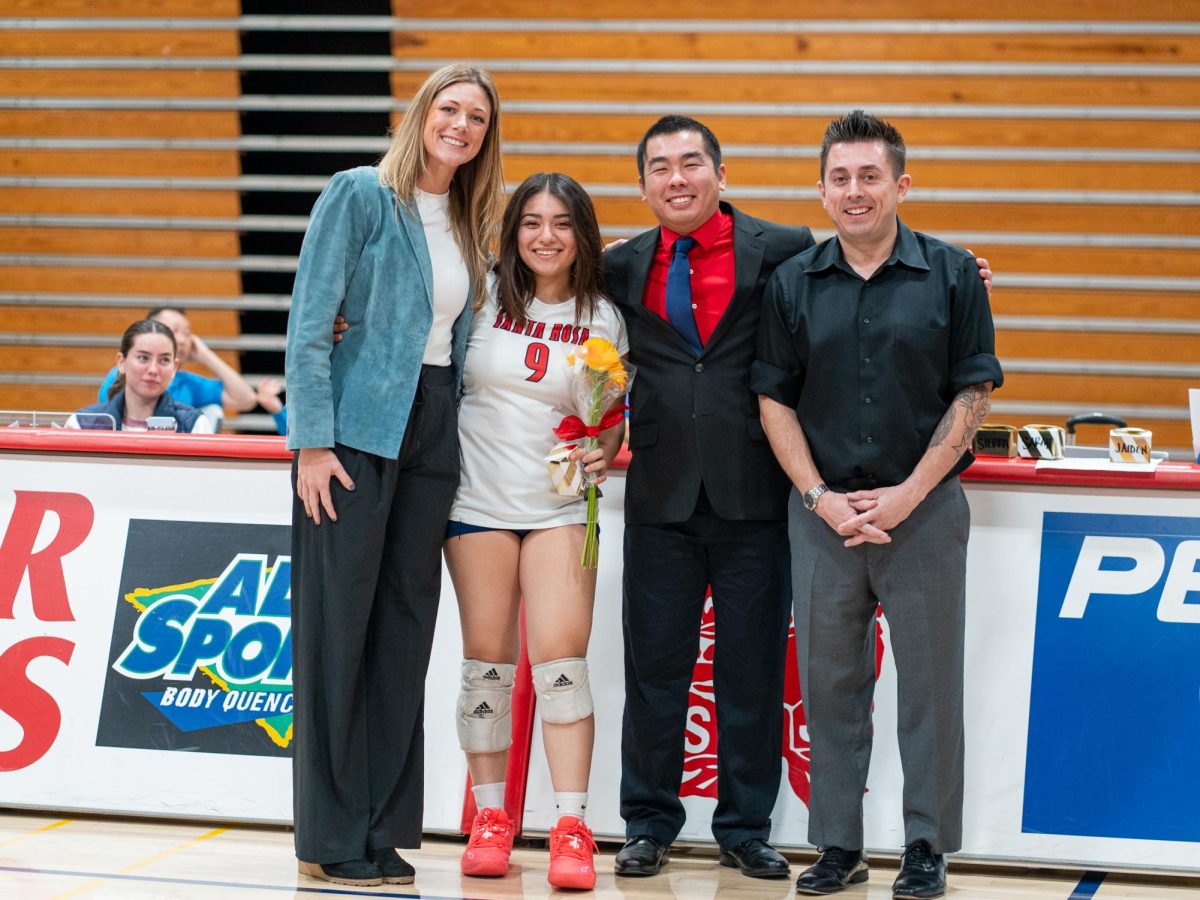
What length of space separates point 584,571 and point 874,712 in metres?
0.90

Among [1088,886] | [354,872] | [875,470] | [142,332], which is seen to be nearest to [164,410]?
[142,332]

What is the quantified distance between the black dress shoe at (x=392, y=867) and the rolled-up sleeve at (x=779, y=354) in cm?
139

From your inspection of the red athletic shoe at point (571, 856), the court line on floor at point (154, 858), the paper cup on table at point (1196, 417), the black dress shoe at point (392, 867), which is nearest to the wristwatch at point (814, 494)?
the red athletic shoe at point (571, 856)

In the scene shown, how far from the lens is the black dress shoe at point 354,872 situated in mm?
2898

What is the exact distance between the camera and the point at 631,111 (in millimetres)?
6480

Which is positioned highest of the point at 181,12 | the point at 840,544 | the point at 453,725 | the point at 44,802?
the point at 181,12

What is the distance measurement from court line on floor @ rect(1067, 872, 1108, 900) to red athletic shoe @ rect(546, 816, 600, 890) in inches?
Result: 45.2

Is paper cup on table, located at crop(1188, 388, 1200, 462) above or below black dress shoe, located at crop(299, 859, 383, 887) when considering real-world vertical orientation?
above

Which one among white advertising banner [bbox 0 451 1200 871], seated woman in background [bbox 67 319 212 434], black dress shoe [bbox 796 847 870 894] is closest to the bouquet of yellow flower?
white advertising banner [bbox 0 451 1200 871]

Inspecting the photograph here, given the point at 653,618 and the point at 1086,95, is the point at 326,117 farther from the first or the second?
the point at 653,618

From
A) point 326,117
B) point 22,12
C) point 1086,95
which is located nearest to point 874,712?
point 1086,95

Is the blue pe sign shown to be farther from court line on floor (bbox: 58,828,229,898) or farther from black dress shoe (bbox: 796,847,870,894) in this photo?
court line on floor (bbox: 58,828,229,898)

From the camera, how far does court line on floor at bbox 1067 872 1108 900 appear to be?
9.87 ft

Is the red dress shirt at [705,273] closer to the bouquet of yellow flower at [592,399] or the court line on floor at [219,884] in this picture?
the bouquet of yellow flower at [592,399]
